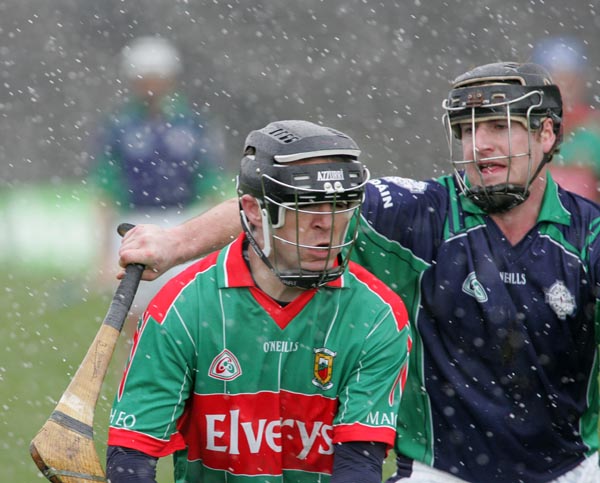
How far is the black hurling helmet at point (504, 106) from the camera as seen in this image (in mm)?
3738

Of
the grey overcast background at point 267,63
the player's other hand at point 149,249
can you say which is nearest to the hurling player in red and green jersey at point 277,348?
the player's other hand at point 149,249

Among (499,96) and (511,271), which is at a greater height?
(499,96)

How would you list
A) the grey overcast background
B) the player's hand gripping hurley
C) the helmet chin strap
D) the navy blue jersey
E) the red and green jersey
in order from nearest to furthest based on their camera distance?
the player's hand gripping hurley, the red and green jersey, the helmet chin strap, the navy blue jersey, the grey overcast background

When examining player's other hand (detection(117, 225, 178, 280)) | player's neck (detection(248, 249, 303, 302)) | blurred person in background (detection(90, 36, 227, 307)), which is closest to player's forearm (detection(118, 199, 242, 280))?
player's other hand (detection(117, 225, 178, 280))

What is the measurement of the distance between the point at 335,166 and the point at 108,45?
1249cm

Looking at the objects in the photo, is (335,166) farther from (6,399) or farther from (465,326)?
(6,399)

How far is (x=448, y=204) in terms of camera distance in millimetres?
3977

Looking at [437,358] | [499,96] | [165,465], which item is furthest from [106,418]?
[499,96]

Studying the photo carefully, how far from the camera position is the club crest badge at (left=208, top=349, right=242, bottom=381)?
3328 mm

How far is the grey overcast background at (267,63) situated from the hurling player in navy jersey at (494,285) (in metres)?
9.87

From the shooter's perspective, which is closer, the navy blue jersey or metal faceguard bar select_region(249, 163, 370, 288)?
metal faceguard bar select_region(249, 163, 370, 288)

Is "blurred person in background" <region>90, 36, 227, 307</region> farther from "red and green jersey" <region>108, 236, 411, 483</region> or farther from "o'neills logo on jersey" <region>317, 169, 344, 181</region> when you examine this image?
"o'neills logo on jersey" <region>317, 169, 344, 181</region>

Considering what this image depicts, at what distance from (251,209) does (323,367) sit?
0.51 metres

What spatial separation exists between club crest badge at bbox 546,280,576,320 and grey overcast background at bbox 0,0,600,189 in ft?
32.8
